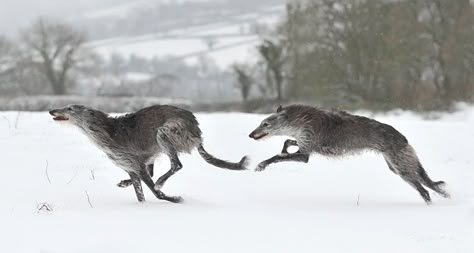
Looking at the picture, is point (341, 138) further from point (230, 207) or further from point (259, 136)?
point (230, 207)

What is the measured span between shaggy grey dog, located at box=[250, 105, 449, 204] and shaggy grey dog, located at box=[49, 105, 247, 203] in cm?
124

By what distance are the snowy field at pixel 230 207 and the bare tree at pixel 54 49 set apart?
2321 inches

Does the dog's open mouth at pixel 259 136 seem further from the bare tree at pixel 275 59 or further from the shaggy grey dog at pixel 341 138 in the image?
the bare tree at pixel 275 59

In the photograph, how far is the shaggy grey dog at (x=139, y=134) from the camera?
8695mm

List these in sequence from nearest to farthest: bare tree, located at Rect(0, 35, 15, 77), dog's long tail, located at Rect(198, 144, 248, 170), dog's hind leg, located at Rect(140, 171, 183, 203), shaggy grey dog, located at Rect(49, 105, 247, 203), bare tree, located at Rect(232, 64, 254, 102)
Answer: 1. dog's hind leg, located at Rect(140, 171, 183, 203)
2. shaggy grey dog, located at Rect(49, 105, 247, 203)
3. dog's long tail, located at Rect(198, 144, 248, 170)
4. bare tree, located at Rect(232, 64, 254, 102)
5. bare tree, located at Rect(0, 35, 15, 77)

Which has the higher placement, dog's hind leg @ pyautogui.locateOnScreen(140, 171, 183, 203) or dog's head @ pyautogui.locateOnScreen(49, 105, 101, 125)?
dog's head @ pyautogui.locateOnScreen(49, 105, 101, 125)

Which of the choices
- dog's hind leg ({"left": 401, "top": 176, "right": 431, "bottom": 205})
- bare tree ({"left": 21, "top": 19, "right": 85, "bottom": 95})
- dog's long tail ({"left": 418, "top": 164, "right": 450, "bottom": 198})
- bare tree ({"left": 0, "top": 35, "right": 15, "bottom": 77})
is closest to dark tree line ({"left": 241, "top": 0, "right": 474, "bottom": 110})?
dog's long tail ({"left": 418, "top": 164, "right": 450, "bottom": 198})

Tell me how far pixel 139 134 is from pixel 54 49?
68.4 metres

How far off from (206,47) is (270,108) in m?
114

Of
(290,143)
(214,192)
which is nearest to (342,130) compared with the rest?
(290,143)

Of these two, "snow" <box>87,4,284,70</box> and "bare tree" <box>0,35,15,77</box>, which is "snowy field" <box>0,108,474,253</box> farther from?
"snow" <box>87,4,284,70</box>

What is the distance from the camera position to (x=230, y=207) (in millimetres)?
7926

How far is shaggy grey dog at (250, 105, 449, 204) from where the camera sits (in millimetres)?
9039

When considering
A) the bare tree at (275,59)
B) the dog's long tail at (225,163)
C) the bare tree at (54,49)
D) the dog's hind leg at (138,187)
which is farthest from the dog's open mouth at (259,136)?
the bare tree at (54,49)
